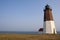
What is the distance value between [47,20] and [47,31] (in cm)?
177

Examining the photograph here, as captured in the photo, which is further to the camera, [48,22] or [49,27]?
[48,22]

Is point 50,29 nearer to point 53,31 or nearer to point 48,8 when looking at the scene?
point 53,31

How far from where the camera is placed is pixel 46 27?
76.0 ft

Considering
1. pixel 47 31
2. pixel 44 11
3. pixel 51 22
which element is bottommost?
pixel 47 31

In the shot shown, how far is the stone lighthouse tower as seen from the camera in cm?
2310

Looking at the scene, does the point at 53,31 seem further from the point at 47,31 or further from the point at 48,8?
the point at 48,8

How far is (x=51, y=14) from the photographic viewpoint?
24219mm

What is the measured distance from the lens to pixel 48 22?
23.5 metres

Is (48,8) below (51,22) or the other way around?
the other way around

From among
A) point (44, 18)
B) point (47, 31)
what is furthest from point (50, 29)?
point (44, 18)

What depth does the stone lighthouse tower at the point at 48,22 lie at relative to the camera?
23.1 m

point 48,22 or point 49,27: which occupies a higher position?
point 48,22

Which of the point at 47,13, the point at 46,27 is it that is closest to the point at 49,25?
the point at 46,27

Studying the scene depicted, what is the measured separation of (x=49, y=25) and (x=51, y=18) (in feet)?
4.50
